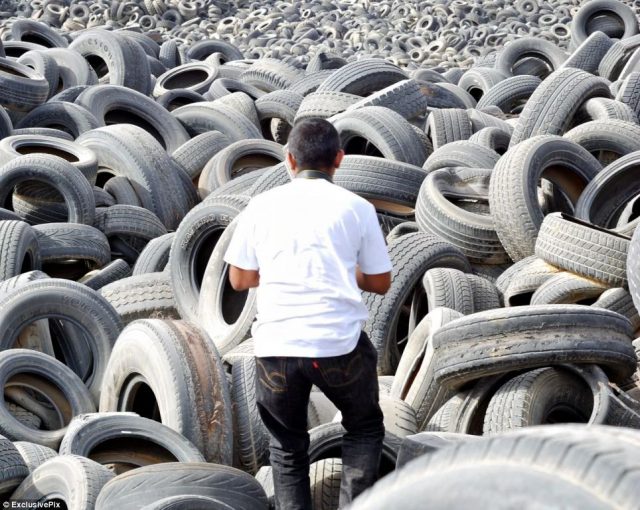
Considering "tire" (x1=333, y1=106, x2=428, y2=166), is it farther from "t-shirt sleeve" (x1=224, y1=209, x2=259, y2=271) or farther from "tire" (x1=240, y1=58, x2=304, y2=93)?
"tire" (x1=240, y1=58, x2=304, y2=93)

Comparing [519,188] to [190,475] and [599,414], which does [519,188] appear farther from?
[190,475]

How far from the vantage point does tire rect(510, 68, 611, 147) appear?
826 centimetres

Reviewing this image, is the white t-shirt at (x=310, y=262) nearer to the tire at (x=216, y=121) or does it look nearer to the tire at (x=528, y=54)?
the tire at (x=216, y=121)

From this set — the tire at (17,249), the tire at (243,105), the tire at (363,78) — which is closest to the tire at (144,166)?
the tire at (363,78)

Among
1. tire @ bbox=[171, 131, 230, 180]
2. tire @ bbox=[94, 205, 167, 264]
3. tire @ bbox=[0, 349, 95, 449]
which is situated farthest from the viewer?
tire @ bbox=[171, 131, 230, 180]

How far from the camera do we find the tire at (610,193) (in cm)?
707

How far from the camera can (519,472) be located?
1.85 m

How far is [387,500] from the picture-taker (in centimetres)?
201

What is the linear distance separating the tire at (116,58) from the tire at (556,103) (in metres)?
5.01

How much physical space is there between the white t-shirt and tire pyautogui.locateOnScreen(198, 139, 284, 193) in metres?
5.20

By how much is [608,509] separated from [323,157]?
6.35 feet

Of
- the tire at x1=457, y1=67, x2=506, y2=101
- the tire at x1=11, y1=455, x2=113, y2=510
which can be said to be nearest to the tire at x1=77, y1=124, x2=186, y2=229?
the tire at x1=11, y1=455, x2=113, y2=510

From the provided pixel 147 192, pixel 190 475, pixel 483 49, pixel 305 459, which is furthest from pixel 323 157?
pixel 483 49

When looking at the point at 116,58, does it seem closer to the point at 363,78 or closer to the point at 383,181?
the point at 363,78
